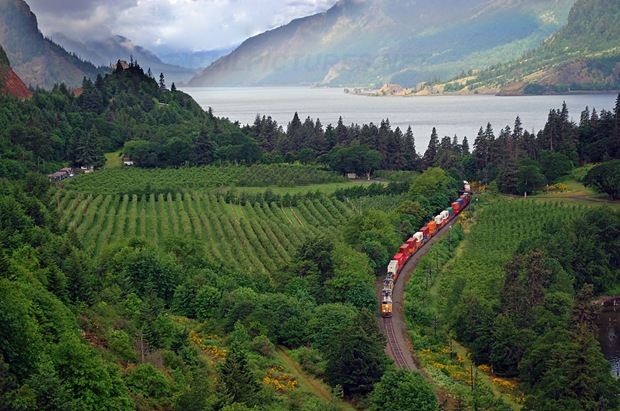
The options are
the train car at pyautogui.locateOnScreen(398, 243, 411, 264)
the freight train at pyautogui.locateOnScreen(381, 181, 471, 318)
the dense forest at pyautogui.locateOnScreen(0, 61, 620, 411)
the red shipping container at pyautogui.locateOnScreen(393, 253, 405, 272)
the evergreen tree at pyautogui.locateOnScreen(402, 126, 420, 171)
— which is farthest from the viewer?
the evergreen tree at pyautogui.locateOnScreen(402, 126, 420, 171)

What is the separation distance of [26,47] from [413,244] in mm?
164711

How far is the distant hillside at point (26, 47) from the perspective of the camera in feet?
600

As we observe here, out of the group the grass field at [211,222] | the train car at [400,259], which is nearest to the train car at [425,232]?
the train car at [400,259]

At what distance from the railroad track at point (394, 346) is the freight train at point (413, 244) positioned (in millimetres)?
1161

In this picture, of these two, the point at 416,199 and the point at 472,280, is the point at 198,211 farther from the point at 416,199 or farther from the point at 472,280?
the point at 472,280

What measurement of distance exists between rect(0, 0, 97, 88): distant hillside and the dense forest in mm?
108163

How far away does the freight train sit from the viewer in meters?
38.8

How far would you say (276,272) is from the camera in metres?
41.4

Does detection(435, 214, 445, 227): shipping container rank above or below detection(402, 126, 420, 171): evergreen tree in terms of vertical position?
below

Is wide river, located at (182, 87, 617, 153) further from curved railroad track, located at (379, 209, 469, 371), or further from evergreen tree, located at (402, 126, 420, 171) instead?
curved railroad track, located at (379, 209, 469, 371)

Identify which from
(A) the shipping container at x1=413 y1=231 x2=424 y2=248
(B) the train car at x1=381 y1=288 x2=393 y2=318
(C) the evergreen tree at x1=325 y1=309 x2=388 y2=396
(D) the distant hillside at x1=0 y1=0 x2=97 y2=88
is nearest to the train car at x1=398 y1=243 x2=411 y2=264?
(A) the shipping container at x1=413 y1=231 x2=424 y2=248

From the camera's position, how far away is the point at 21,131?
75875mm

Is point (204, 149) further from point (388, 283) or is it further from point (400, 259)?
point (388, 283)

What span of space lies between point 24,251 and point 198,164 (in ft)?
162
